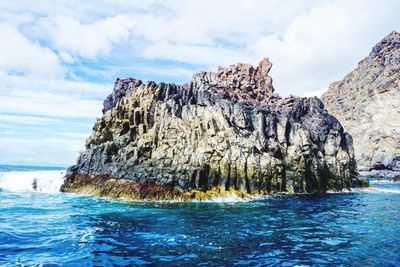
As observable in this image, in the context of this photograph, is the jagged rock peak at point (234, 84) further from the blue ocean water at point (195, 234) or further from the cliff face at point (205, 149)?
the blue ocean water at point (195, 234)

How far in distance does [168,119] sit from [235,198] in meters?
17.2

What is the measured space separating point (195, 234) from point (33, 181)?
44388 millimetres

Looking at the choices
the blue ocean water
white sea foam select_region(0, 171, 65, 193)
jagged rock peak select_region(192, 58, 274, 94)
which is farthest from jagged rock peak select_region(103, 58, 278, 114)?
the blue ocean water

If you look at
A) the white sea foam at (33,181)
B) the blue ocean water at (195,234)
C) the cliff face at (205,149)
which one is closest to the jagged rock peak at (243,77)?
the cliff face at (205,149)

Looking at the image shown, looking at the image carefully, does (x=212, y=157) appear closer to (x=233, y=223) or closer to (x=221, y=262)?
(x=233, y=223)

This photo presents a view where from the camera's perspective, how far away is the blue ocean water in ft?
74.9

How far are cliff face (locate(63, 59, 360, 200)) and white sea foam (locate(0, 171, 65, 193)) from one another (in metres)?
3.89

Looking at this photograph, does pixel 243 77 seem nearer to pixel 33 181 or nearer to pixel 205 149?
pixel 205 149

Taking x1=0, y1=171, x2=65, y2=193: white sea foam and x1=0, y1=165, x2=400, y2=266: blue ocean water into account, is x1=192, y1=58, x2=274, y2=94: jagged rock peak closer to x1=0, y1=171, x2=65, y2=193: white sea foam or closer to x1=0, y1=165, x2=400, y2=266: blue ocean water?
x1=0, y1=171, x2=65, y2=193: white sea foam

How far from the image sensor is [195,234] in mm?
29438

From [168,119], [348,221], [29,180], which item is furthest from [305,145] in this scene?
[29,180]

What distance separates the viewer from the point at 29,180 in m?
64.4

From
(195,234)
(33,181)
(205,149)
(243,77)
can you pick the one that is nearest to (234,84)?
(243,77)

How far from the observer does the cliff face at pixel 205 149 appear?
5147 cm
